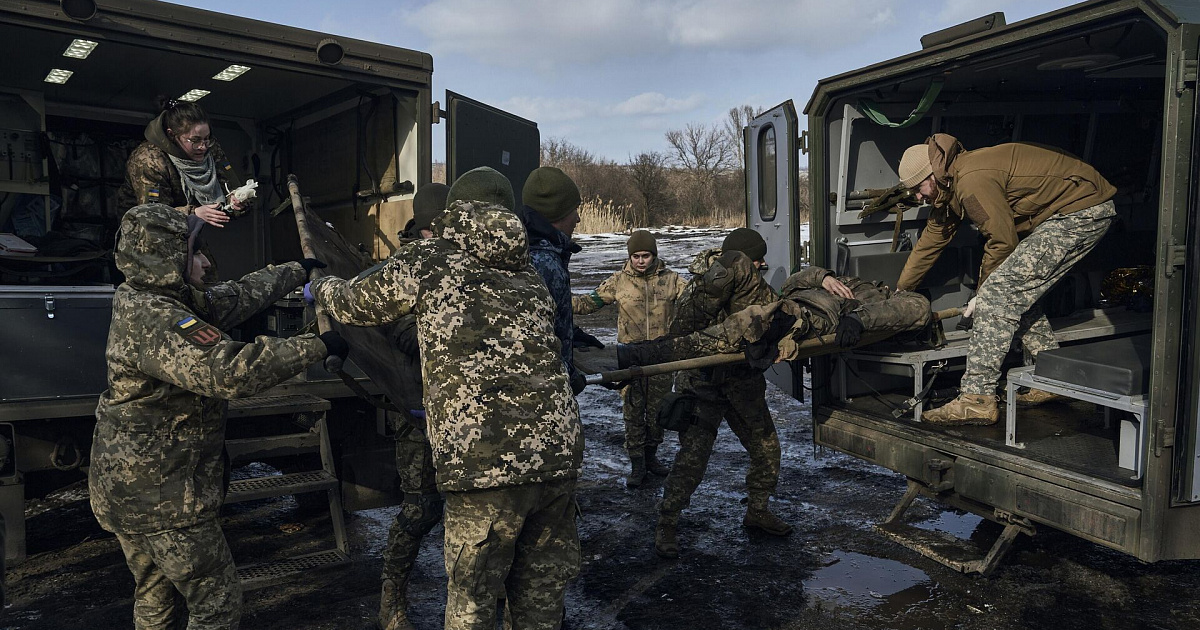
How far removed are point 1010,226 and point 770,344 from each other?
1420 mm

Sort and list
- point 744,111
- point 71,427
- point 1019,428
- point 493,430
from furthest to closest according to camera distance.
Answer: point 744,111
point 1019,428
point 71,427
point 493,430

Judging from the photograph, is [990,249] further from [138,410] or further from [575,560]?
[138,410]

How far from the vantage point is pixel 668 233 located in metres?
→ 21.6

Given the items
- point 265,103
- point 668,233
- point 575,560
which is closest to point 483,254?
point 575,560

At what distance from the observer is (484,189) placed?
9.28ft

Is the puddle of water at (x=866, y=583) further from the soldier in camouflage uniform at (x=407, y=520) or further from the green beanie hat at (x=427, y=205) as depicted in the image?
the green beanie hat at (x=427, y=205)

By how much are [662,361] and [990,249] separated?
181cm

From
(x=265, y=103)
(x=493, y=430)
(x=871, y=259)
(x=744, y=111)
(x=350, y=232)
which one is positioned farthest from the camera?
(x=744, y=111)

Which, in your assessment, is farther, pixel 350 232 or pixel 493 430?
pixel 350 232

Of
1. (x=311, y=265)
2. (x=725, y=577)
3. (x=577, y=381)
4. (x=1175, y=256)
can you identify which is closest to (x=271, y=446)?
(x=311, y=265)

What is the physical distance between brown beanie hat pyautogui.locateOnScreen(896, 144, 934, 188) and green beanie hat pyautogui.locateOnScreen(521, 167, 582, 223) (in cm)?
217

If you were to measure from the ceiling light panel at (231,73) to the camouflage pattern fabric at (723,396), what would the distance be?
3526 millimetres

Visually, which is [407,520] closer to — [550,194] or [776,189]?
[550,194]

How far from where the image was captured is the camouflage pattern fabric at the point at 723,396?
14.3 ft
